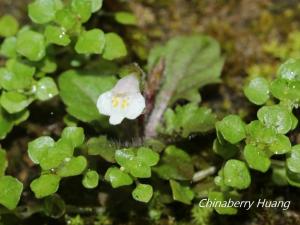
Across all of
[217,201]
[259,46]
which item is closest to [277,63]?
[259,46]

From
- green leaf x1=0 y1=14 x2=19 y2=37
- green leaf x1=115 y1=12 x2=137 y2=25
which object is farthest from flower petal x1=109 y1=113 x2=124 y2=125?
green leaf x1=0 y1=14 x2=19 y2=37

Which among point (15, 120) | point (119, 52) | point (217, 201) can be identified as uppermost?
point (119, 52)

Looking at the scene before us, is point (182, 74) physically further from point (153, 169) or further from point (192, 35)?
point (153, 169)

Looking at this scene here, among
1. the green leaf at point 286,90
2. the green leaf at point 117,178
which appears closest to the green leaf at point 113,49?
the green leaf at point 117,178

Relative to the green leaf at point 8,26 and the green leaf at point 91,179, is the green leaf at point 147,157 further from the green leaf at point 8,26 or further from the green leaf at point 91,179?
the green leaf at point 8,26

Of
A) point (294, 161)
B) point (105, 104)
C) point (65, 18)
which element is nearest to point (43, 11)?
point (65, 18)

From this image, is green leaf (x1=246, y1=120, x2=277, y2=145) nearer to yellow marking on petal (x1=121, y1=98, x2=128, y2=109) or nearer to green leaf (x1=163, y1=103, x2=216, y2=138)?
green leaf (x1=163, y1=103, x2=216, y2=138)
